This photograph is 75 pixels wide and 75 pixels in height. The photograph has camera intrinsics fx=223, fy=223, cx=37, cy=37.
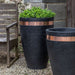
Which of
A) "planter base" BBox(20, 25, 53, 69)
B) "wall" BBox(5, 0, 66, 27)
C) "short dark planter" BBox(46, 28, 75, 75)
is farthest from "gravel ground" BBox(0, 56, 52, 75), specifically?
"wall" BBox(5, 0, 66, 27)

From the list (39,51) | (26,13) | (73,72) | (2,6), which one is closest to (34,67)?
(39,51)

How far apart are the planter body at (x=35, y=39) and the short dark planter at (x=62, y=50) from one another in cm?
77

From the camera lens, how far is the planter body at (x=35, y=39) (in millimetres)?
3145

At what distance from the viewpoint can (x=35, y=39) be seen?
125 inches

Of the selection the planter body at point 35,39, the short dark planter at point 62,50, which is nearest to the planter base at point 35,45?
the planter body at point 35,39

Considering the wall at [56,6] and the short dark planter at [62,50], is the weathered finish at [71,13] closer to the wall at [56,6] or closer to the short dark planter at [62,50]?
the wall at [56,6]

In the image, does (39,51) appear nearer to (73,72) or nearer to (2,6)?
(73,72)

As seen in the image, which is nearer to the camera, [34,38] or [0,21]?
[34,38]

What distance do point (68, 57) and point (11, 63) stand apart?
1.58 metres

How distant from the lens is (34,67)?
337 centimetres

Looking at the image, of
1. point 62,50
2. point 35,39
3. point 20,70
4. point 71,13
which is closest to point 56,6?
point 71,13

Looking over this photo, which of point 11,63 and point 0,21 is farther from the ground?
point 0,21

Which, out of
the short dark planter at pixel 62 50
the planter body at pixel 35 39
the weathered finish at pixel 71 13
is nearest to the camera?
the short dark planter at pixel 62 50

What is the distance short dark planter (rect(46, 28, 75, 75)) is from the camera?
224 cm
